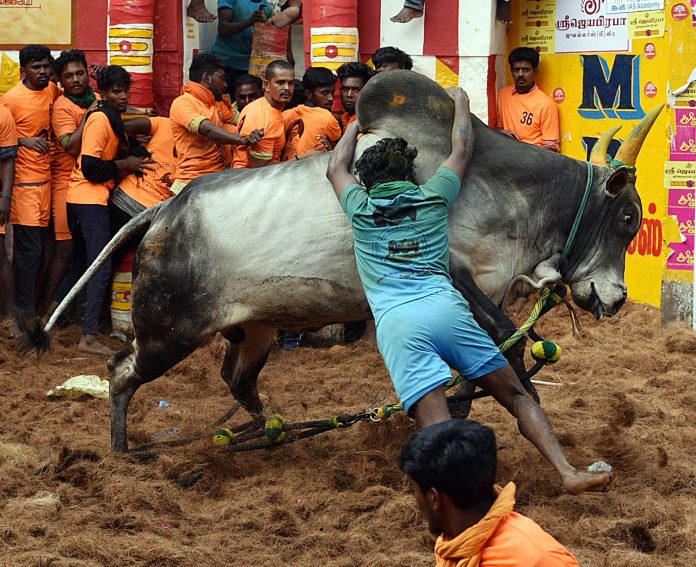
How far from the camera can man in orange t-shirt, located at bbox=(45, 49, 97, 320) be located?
8.32 meters

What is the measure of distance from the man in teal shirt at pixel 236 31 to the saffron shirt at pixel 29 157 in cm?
194

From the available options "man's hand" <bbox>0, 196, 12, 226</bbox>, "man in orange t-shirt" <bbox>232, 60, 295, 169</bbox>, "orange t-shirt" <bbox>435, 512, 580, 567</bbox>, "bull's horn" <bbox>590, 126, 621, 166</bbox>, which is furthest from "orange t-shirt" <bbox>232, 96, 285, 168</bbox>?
"orange t-shirt" <bbox>435, 512, 580, 567</bbox>

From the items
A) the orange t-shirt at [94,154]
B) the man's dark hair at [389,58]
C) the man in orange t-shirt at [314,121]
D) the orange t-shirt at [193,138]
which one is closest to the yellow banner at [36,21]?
the orange t-shirt at [94,154]

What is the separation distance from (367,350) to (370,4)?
305 cm

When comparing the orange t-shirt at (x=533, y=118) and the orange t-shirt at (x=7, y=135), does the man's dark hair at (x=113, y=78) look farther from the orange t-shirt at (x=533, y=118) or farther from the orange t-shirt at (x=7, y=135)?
the orange t-shirt at (x=533, y=118)

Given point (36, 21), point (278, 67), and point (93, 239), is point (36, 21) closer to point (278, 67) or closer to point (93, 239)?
point (93, 239)

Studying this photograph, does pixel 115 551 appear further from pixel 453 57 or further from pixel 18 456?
pixel 453 57

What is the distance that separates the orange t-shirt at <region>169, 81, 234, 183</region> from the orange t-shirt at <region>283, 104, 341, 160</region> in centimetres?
53

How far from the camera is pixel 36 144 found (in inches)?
326

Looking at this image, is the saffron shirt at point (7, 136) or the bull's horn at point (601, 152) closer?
the bull's horn at point (601, 152)

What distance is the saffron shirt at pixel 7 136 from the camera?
8.02 metres

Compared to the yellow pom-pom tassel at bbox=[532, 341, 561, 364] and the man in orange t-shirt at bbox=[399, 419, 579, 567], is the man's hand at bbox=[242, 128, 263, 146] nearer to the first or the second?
the yellow pom-pom tassel at bbox=[532, 341, 561, 364]

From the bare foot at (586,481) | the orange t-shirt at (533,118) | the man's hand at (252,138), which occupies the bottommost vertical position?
the bare foot at (586,481)

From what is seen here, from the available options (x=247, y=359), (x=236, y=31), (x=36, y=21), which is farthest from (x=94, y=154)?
(x=247, y=359)
